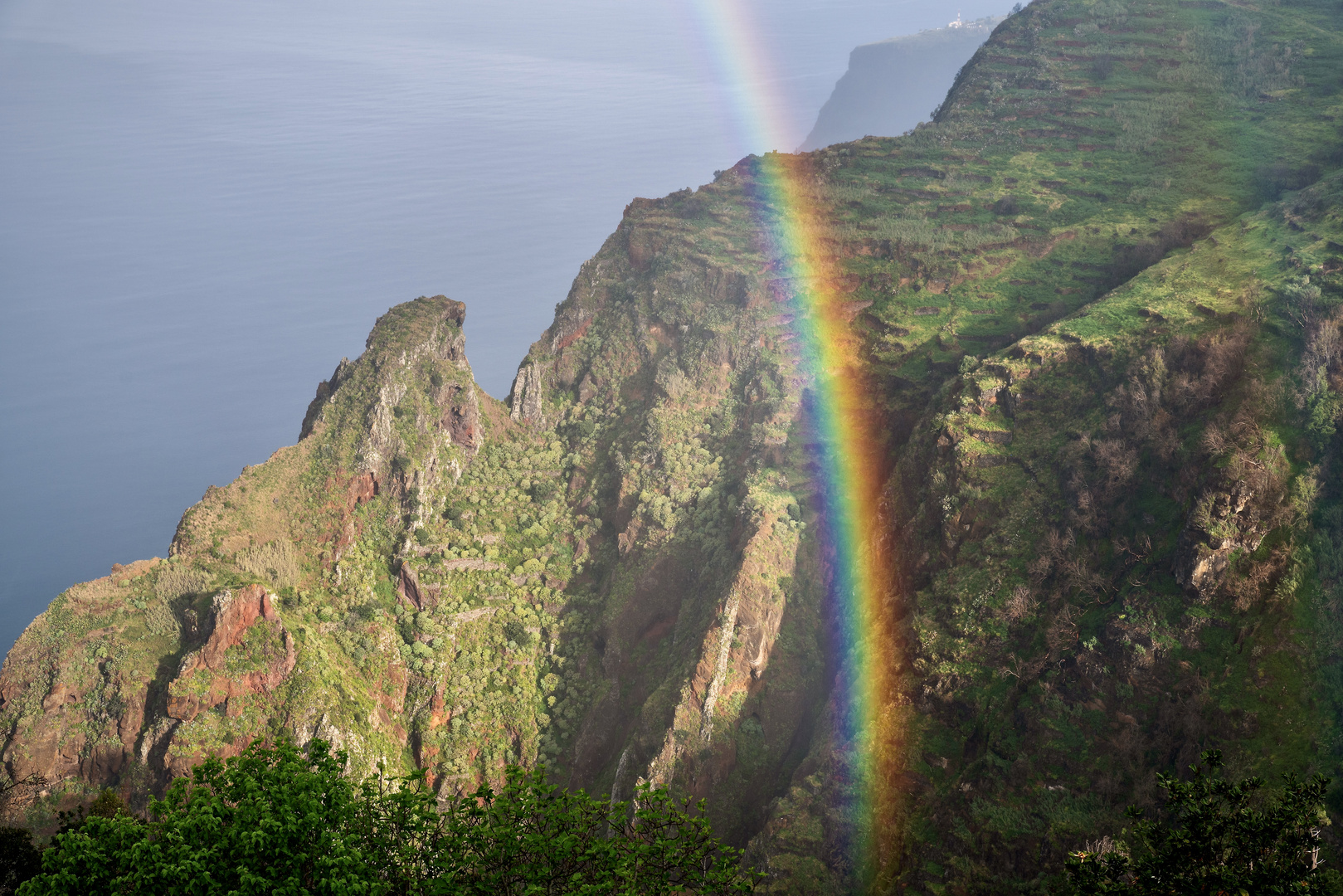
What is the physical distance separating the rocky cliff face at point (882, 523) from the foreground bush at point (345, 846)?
1607 cm

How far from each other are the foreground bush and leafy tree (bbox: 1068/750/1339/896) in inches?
399

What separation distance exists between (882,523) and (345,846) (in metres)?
36.1

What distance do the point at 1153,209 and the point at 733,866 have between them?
5947 cm

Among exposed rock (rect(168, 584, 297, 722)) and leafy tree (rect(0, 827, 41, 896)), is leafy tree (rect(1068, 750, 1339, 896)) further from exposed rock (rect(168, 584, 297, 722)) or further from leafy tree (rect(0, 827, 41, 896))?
exposed rock (rect(168, 584, 297, 722))

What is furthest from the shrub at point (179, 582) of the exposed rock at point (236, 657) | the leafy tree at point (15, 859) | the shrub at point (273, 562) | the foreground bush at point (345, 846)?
the foreground bush at point (345, 846)

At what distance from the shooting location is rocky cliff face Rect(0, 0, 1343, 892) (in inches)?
1540

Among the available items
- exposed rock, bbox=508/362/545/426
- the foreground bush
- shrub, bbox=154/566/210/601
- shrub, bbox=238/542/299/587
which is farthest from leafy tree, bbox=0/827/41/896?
exposed rock, bbox=508/362/545/426

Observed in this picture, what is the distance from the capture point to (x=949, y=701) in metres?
43.3

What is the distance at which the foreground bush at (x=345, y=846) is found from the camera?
73.7 ft

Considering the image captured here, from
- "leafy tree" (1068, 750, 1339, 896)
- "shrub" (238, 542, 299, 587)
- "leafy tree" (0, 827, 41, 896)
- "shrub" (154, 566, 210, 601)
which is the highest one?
"shrub" (238, 542, 299, 587)

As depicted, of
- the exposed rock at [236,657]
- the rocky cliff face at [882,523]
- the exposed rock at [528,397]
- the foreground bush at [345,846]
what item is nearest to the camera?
the foreground bush at [345,846]

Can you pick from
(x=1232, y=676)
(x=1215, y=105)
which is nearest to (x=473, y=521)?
(x=1232, y=676)

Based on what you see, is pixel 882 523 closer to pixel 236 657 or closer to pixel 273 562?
pixel 236 657

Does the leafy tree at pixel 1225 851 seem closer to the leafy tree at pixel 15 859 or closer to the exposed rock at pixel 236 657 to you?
the leafy tree at pixel 15 859
